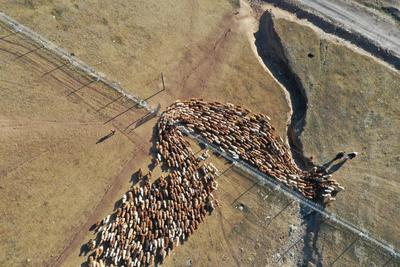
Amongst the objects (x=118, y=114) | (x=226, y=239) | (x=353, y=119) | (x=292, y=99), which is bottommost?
(x=226, y=239)

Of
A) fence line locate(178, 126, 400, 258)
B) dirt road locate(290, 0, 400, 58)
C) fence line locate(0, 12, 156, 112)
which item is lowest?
fence line locate(178, 126, 400, 258)

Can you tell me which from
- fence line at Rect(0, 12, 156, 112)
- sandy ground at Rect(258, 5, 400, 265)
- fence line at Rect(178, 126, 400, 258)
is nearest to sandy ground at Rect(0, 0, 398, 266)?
fence line at Rect(0, 12, 156, 112)

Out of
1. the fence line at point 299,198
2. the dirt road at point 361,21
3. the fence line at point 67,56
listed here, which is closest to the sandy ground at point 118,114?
the fence line at point 67,56

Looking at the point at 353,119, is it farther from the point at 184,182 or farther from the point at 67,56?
the point at 67,56

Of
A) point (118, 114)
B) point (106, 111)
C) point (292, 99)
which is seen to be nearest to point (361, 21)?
point (292, 99)

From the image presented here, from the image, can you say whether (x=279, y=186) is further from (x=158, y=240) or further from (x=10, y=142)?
(x=10, y=142)

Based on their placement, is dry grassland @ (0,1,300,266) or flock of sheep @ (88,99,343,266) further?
dry grassland @ (0,1,300,266)

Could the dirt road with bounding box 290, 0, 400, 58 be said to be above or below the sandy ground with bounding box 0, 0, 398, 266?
above

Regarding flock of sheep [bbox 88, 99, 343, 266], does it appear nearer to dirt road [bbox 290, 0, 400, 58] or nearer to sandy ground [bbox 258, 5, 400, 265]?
sandy ground [bbox 258, 5, 400, 265]
